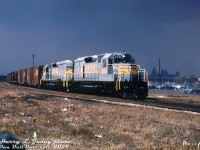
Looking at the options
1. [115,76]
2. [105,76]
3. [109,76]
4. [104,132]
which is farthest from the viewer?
[105,76]

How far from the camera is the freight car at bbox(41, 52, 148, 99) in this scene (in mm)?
29703

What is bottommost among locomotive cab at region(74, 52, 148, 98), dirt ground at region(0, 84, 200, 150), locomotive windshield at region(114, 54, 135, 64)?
dirt ground at region(0, 84, 200, 150)

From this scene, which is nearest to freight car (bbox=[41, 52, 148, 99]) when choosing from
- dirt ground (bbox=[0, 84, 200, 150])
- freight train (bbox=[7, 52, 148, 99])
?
freight train (bbox=[7, 52, 148, 99])

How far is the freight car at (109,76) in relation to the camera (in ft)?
97.5

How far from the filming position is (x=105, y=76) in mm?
32312

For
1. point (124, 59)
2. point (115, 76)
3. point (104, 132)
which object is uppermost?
point (124, 59)

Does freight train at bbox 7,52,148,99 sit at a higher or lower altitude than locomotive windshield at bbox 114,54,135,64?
lower

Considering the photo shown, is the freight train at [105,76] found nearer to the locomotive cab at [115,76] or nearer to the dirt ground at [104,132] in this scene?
the locomotive cab at [115,76]

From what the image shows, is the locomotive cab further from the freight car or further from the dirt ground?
the dirt ground

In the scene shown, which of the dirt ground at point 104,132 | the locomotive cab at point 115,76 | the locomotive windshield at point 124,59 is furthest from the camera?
the locomotive windshield at point 124,59

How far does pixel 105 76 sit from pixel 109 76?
2.42ft

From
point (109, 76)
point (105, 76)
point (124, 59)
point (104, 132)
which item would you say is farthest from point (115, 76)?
point (104, 132)

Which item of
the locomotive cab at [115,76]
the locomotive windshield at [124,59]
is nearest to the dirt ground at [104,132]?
the locomotive cab at [115,76]

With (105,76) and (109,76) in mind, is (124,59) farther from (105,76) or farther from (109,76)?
(105,76)
